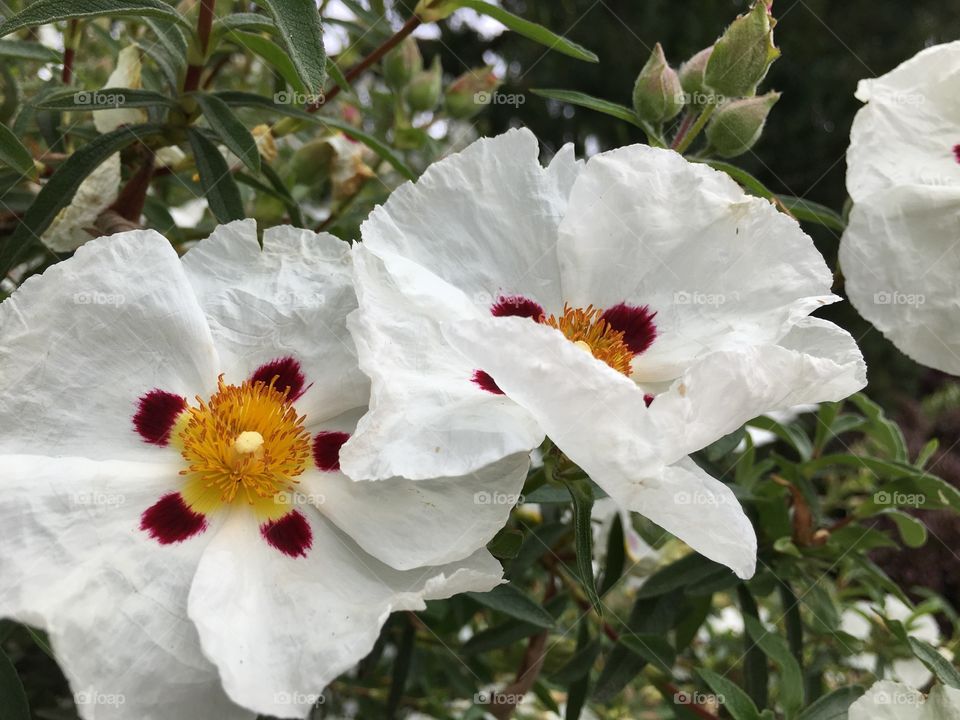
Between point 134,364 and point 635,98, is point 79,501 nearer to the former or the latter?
point 134,364

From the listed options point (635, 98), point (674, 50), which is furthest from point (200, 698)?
point (674, 50)

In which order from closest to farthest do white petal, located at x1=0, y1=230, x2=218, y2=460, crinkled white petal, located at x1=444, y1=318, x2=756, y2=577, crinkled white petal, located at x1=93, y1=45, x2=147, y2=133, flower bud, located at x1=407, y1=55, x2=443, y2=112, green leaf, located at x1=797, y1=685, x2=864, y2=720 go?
crinkled white petal, located at x1=444, y1=318, x2=756, y2=577, white petal, located at x1=0, y1=230, x2=218, y2=460, green leaf, located at x1=797, y1=685, x2=864, y2=720, crinkled white petal, located at x1=93, y1=45, x2=147, y2=133, flower bud, located at x1=407, y1=55, x2=443, y2=112

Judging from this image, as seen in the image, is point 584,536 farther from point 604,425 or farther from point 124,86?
point 124,86

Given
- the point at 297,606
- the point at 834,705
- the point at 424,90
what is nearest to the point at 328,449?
the point at 297,606

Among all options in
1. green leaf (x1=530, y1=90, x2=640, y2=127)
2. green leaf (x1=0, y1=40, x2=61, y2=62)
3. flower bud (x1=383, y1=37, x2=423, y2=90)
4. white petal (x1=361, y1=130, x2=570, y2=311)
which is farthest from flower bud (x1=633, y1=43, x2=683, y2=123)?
green leaf (x1=0, y1=40, x2=61, y2=62)

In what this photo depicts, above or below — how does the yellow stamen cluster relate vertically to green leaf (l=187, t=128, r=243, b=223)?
below

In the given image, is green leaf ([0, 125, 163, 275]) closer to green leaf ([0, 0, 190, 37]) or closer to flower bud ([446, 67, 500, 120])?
green leaf ([0, 0, 190, 37])

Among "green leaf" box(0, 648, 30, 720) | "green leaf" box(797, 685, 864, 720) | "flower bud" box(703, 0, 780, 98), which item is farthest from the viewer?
Answer: "green leaf" box(797, 685, 864, 720)
